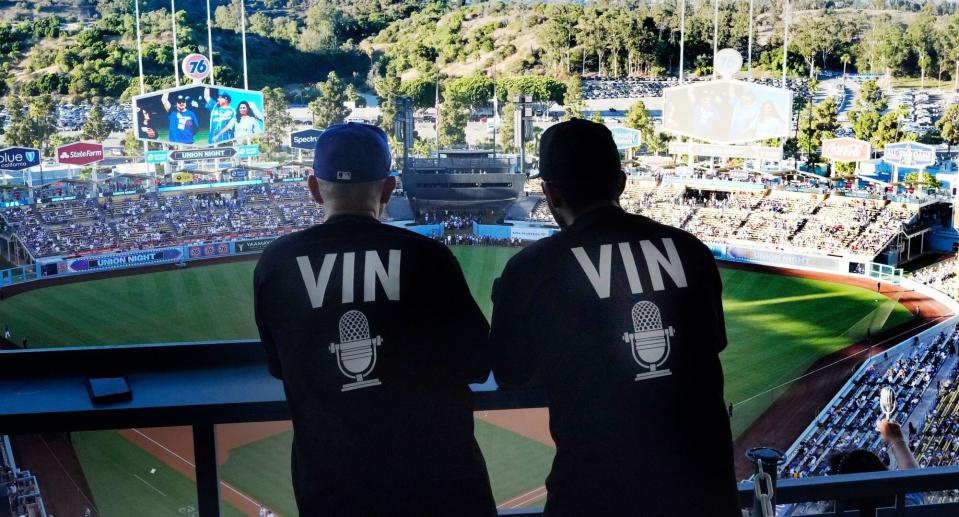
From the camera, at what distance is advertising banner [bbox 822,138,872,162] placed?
20109 millimetres

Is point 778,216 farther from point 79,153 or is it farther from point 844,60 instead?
point 844,60

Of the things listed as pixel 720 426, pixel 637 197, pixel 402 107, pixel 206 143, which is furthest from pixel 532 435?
pixel 206 143

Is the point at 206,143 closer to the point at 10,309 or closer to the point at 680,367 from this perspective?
the point at 10,309

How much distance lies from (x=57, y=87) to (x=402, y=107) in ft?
44.6

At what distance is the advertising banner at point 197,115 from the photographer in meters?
22.4

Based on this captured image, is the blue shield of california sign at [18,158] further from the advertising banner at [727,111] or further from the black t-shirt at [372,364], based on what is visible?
the black t-shirt at [372,364]

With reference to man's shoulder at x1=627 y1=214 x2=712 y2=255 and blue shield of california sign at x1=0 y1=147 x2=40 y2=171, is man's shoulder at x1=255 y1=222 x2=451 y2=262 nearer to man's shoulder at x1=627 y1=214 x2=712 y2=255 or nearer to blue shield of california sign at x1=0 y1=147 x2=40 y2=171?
man's shoulder at x1=627 y1=214 x2=712 y2=255

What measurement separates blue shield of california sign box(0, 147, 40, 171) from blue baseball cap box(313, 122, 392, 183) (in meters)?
21.7

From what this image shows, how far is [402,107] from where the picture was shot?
20.8 m

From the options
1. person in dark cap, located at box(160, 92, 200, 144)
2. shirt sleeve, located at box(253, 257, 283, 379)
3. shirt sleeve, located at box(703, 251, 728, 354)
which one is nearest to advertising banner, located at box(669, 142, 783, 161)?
person in dark cap, located at box(160, 92, 200, 144)

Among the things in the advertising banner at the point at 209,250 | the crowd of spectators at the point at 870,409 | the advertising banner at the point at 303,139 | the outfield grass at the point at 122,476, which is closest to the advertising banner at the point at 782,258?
the crowd of spectators at the point at 870,409

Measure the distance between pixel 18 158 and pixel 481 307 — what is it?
14.3 meters

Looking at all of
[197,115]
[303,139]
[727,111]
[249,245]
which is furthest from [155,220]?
[727,111]

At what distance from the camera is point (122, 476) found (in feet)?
22.1
